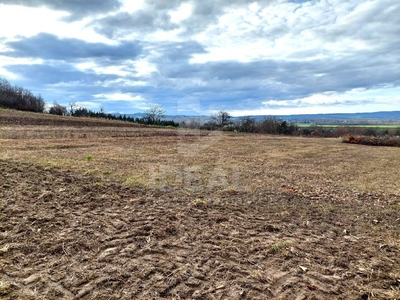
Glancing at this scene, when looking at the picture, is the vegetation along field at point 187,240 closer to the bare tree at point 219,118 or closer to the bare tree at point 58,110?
the bare tree at point 219,118

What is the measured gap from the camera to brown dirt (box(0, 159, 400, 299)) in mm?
3000

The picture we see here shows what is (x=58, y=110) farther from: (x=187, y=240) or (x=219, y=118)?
(x=187, y=240)

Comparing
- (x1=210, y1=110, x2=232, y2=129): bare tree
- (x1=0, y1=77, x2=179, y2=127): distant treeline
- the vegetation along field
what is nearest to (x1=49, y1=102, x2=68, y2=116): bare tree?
(x1=0, y1=77, x2=179, y2=127): distant treeline

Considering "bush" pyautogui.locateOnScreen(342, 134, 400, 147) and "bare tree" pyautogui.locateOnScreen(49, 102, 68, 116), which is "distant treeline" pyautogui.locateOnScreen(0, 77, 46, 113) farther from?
"bush" pyautogui.locateOnScreen(342, 134, 400, 147)

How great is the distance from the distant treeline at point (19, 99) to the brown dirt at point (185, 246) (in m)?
63.1

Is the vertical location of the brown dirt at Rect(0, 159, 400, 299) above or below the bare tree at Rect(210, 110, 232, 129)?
below

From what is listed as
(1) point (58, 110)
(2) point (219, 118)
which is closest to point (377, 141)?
(2) point (219, 118)

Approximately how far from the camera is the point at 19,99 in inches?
2569

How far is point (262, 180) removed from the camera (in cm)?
889

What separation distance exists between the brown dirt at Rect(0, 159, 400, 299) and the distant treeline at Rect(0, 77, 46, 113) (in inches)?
2486

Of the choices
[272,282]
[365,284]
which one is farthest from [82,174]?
[365,284]

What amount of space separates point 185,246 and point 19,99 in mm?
73855

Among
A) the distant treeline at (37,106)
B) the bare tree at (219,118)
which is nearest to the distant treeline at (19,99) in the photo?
the distant treeline at (37,106)

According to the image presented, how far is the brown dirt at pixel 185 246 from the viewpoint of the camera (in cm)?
300
